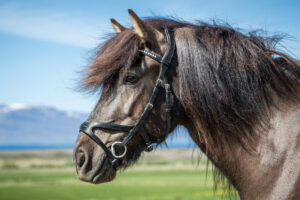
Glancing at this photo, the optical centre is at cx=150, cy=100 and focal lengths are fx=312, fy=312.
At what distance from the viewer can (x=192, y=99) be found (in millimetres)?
2887

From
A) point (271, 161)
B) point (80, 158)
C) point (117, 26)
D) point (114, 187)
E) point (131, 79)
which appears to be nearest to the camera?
point (271, 161)

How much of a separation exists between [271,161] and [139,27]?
1.68 m

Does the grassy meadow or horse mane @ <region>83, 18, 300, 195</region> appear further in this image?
the grassy meadow

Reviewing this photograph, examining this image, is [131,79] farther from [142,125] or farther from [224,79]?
[224,79]

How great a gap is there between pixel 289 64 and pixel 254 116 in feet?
2.04

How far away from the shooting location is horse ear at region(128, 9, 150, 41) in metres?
2.85

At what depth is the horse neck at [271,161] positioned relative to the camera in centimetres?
261

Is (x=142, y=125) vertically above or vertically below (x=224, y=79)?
below

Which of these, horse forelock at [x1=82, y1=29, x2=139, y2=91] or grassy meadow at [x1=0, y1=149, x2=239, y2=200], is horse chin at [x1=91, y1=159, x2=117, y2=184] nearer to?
horse forelock at [x1=82, y1=29, x2=139, y2=91]

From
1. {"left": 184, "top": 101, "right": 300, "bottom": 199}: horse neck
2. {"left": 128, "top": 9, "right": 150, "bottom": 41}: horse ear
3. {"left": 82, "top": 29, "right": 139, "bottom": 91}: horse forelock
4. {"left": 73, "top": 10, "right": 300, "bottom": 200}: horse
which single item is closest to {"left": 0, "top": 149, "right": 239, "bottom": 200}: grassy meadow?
{"left": 184, "top": 101, "right": 300, "bottom": 199}: horse neck

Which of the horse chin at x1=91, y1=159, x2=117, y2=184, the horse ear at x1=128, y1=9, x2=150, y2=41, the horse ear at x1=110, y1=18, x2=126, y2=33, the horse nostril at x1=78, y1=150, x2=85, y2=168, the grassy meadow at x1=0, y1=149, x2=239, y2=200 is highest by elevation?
the horse ear at x1=128, y1=9, x2=150, y2=41

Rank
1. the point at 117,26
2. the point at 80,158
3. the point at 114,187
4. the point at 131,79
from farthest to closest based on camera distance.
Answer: the point at 114,187
the point at 117,26
the point at 131,79
the point at 80,158

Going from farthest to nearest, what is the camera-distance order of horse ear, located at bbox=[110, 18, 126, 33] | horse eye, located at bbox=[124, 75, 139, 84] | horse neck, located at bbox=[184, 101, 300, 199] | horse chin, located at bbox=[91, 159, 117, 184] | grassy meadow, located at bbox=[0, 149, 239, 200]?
grassy meadow, located at bbox=[0, 149, 239, 200]
horse ear, located at bbox=[110, 18, 126, 33]
horse eye, located at bbox=[124, 75, 139, 84]
horse chin, located at bbox=[91, 159, 117, 184]
horse neck, located at bbox=[184, 101, 300, 199]

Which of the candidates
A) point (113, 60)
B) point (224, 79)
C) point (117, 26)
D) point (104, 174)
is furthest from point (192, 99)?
point (117, 26)
